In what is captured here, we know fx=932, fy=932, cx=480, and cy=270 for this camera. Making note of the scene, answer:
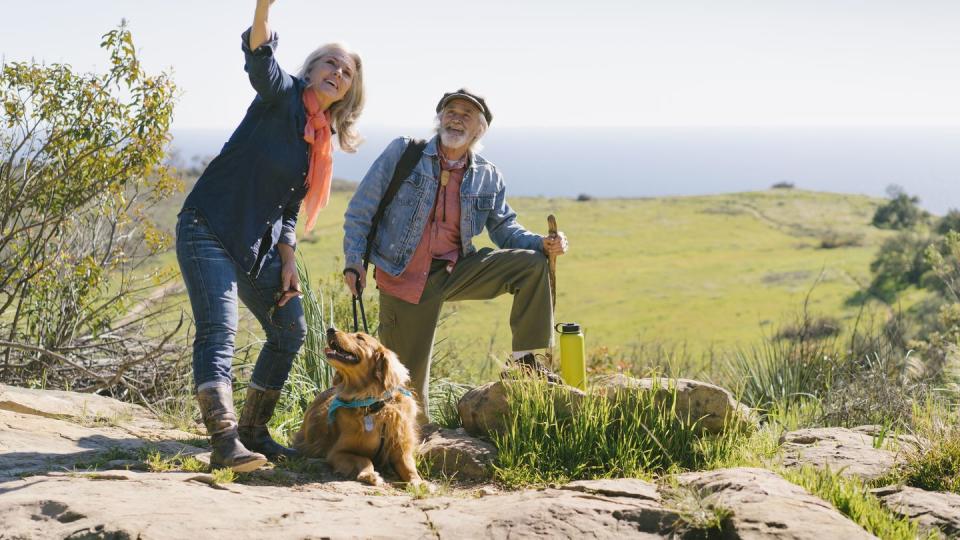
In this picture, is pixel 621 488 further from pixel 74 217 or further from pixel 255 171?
pixel 74 217

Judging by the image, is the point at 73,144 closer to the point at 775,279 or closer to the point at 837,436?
the point at 837,436

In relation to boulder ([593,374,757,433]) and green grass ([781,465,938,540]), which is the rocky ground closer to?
green grass ([781,465,938,540])

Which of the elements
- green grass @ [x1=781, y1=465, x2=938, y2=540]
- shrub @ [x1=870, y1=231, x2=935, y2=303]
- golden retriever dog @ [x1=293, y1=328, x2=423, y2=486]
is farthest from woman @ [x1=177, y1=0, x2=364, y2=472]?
shrub @ [x1=870, y1=231, x2=935, y2=303]

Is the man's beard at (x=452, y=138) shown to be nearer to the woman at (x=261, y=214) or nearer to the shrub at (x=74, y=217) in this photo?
the woman at (x=261, y=214)

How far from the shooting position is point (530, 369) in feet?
17.6

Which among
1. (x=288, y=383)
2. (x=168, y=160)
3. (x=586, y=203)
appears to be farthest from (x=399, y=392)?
(x=586, y=203)


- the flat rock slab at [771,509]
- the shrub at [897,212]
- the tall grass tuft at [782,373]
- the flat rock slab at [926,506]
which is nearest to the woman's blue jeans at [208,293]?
the flat rock slab at [771,509]

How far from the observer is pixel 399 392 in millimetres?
4820

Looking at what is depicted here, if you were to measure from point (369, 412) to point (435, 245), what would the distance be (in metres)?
1.33

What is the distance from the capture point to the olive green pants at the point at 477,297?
5.64 m

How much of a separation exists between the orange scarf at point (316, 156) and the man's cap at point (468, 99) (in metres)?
1.05

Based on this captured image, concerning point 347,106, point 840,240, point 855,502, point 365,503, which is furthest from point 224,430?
point 840,240

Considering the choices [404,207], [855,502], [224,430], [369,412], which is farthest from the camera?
[404,207]

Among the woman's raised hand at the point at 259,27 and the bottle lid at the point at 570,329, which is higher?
the woman's raised hand at the point at 259,27
